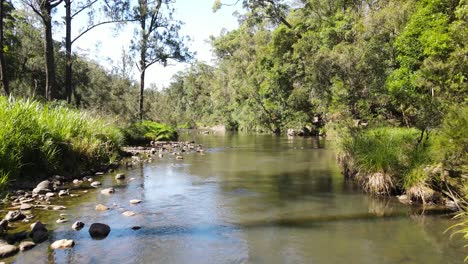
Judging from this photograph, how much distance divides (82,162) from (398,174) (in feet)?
31.5

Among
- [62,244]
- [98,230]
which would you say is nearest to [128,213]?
[98,230]

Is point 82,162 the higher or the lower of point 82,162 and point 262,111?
the lower

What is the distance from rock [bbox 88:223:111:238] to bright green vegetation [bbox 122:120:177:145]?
48.1 feet

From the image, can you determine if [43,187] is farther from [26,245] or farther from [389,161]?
[389,161]

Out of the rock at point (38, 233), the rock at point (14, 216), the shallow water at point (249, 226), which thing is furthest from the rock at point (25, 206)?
the rock at point (38, 233)

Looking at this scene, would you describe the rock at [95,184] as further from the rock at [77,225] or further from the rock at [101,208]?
the rock at [77,225]

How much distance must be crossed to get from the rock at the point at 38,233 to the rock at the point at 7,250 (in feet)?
1.43

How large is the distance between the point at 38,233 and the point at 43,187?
11.9ft

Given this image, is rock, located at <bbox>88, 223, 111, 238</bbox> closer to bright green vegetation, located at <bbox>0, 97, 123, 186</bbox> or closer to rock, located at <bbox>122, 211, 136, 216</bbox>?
rock, located at <bbox>122, 211, 136, 216</bbox>

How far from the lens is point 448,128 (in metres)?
6.90

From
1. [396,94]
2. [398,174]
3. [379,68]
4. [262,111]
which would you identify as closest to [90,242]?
[398,174]

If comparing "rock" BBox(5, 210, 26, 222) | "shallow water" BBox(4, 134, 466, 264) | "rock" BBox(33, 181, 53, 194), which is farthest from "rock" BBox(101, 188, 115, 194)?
"rock" BBox(5, 210, 26, 222)

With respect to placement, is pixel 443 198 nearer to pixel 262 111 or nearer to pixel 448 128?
pixel 448 128

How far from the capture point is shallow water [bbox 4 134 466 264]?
5.69 meters
